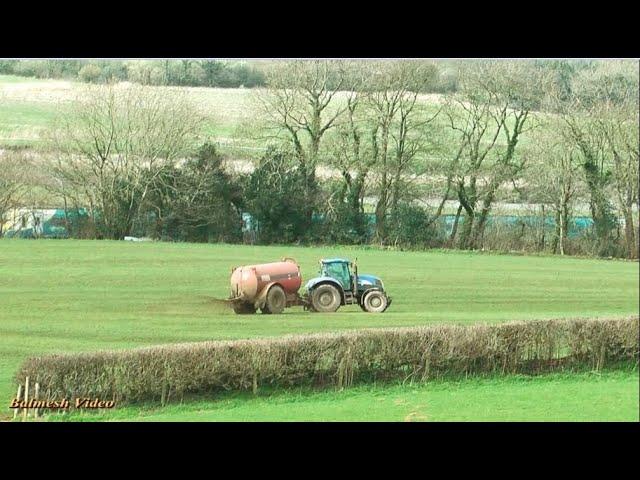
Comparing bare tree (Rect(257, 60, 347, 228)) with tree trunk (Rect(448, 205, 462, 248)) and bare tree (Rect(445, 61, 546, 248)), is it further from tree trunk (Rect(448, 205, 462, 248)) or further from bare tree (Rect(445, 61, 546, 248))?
tree trunk (Rect(448, 205, 462, 248))

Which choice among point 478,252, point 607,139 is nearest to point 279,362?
point 478,252

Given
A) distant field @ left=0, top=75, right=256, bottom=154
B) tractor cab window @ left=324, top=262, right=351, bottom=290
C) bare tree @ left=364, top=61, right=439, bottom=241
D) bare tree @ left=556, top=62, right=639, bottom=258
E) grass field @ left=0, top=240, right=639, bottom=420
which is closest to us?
grass field @ left=0, top=240, right=639, bottom=420

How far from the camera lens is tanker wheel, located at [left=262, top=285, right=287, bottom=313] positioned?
49.2ft

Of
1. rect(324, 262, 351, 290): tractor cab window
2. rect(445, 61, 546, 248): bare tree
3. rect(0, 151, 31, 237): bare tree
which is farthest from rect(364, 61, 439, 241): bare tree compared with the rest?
rect(0, 151, 31, 237): bare tree

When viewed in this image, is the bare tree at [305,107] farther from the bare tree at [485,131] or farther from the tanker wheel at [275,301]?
the bare tree at [485,131]

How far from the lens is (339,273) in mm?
15336

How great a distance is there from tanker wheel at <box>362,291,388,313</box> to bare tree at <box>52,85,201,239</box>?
333 centimetres

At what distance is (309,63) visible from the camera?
1545 cm

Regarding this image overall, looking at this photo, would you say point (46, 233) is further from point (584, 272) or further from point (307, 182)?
A: point (584, 272)

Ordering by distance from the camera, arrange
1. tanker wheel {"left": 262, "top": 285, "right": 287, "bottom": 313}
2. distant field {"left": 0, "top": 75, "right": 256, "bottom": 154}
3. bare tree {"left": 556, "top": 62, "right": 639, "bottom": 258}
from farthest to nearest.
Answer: bare tree {"left": 556, "top": 62, "right": 639, "bottom": 258} < tanker wheel {"left": 262, "top": 285, "right": 287, "bottom": 313} < distant field {"left": 0, "top": 75, "right": 256, "bottom": 154}

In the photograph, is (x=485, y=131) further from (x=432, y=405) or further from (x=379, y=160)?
(x=432, y=405)

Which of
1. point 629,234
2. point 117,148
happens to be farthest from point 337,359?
point 629,234

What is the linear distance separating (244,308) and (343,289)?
142cm
